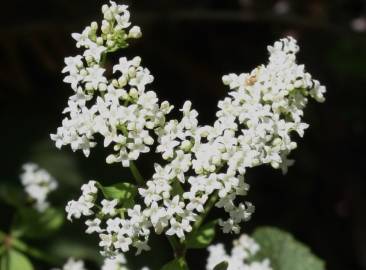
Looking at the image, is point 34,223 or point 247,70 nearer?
point 34,223

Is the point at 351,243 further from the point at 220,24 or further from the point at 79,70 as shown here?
the point at 79,70

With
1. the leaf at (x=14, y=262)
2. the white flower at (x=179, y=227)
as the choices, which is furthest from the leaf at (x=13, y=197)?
the white flower at (x=179, y=227)

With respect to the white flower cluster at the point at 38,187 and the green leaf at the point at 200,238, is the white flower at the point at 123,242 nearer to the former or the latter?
the green leaf at the point at 200,238

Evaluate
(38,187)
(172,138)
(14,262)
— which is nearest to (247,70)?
(38,187)

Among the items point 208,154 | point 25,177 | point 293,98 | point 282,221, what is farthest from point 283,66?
point 282,221

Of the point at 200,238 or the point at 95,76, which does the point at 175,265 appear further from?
the point at 95,76

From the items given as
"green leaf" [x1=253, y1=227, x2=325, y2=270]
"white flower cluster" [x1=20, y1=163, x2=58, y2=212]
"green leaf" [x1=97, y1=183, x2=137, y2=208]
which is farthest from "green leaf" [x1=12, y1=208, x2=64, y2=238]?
"green leaf" [x1=97, y1=183, x2=137, y2=208]

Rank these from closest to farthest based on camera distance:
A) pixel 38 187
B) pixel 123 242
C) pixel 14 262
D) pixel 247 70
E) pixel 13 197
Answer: pixel 123 242 < pixel 14 262 < pixel 13 197 < pixel 38 187 < pixel 247 70
